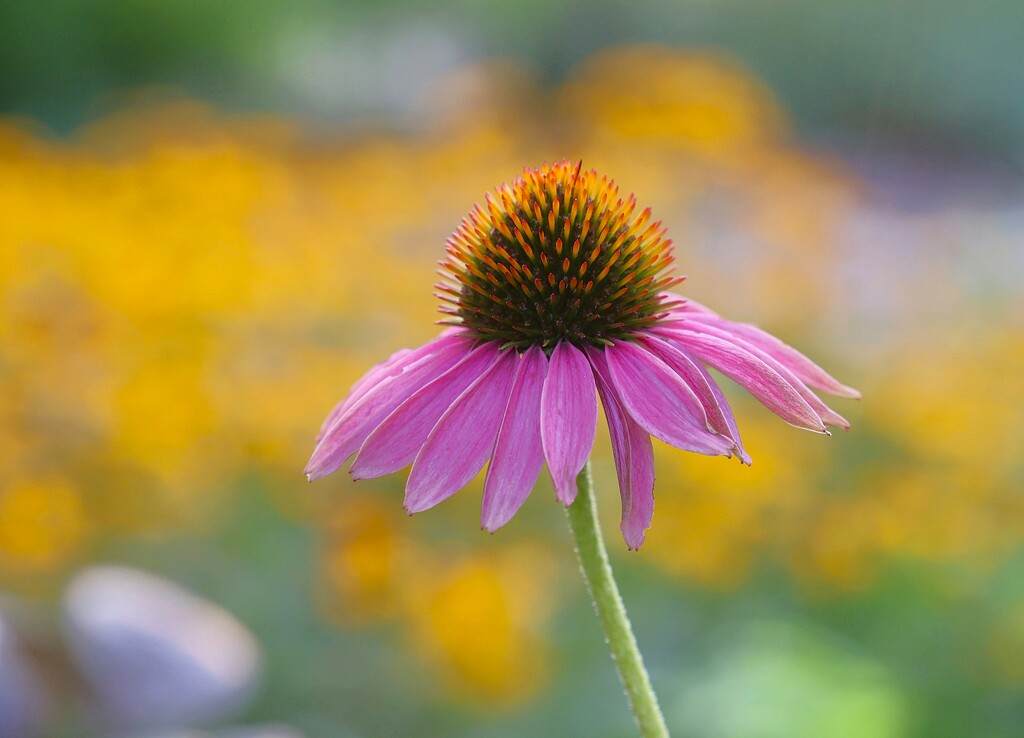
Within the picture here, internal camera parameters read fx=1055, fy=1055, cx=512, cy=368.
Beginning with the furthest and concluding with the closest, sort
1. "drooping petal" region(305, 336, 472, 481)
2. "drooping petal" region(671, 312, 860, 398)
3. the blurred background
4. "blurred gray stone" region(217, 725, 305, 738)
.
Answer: the blurred background
"blurred gray stone" region(217, 725, 305, 738)
"drooping petal" region(671, 312, 860, 398)
"drooping petal" region(305, 336, 472, 481)

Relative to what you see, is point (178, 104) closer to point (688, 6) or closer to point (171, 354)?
point (171, 354)

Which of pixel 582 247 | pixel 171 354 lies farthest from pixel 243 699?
pixel 582 247

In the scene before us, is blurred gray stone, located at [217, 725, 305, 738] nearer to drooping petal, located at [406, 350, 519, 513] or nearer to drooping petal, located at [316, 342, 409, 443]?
drooping petal, located at [316, 342, 409, 443]

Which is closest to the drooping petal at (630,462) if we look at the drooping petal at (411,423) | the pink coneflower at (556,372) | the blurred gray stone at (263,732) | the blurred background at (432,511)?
the pink coneflower at (556,372)

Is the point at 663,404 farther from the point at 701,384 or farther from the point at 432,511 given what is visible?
the point at 432,511

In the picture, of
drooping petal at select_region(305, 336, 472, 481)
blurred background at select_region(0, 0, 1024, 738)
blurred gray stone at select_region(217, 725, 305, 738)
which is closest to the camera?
drooping petal at select_region(305, 336, 472, 481)

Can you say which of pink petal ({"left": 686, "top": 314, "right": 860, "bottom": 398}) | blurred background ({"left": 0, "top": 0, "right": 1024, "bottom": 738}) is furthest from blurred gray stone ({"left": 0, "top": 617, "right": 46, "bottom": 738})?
pink petal ({"left": 686, "top": 314, "right": 860, "bottom": 398})

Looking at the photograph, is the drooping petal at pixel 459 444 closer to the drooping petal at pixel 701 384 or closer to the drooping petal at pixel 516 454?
the drooping petal at pixel 516 454
